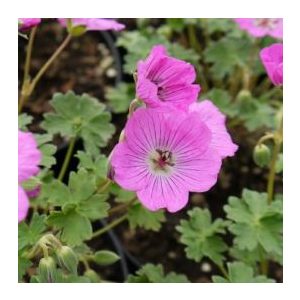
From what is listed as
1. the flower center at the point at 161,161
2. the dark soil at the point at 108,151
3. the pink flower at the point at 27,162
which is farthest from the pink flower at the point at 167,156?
the dark soil at the point at 108,151

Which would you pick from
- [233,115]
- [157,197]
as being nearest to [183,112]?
[157,197]

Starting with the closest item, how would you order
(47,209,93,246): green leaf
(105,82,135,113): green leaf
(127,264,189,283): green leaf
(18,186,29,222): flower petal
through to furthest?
(18,186,29,222): flower petal < (47,209,93,246): green leaf < (127,264,189,283): green leaf < (105,82,135,113): green leaf

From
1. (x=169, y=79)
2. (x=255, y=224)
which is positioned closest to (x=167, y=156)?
(x=169, y=79)

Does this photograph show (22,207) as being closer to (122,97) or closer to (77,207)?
(77,207)

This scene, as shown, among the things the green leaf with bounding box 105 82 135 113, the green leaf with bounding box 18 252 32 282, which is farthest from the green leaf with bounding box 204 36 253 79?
the green leaf with bounding box 18 252 32 282

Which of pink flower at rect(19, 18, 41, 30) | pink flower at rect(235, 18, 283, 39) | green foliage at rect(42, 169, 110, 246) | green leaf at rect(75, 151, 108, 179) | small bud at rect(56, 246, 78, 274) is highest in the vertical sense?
pink flower at rect(235, 18, 283, 39)

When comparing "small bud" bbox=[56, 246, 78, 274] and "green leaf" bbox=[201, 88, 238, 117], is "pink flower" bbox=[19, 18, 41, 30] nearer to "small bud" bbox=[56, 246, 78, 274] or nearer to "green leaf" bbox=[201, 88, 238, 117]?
"small bud" bbox=[56, 246, 78, 274]
